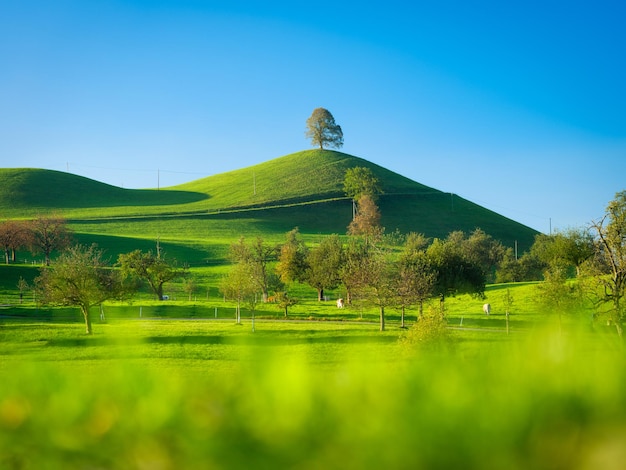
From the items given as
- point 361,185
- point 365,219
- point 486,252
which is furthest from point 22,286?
point 361,185

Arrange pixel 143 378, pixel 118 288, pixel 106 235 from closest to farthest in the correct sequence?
pixel 143 378
pixel 118 288
pixel 106 235

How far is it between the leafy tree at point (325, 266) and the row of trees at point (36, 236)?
46.2 meters

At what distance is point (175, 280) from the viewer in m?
91.1

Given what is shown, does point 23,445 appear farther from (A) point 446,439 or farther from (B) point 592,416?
(B) point 592,416

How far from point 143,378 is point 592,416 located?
145cm

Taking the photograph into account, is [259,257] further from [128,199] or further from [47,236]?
[128,199]

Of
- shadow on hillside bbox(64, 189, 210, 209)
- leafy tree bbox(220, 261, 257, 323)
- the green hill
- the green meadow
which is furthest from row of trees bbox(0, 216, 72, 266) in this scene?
the green meadow

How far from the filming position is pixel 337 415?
1.72 m

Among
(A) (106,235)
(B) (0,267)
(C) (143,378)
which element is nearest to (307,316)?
(B) (0,267)

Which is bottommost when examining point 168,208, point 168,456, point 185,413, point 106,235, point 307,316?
point 307,316

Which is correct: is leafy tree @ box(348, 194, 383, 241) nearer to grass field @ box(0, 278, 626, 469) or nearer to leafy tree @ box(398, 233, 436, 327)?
leafy tree @ box(398, 233, 436, 327)

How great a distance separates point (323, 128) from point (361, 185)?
49.3 metres

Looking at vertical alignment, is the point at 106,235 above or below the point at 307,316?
above

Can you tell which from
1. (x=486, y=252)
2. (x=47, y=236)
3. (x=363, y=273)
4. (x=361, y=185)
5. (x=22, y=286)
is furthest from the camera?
(x=361, y=185)
